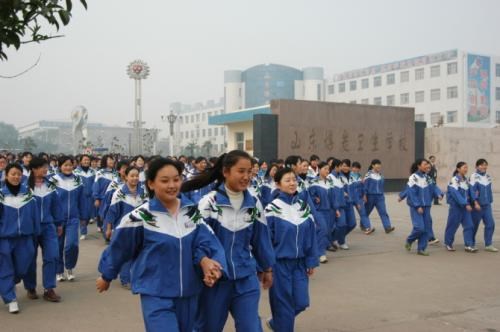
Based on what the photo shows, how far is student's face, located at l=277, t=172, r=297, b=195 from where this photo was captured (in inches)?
192

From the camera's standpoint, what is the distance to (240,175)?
399 centimetres

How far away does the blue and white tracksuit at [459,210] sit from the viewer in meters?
9.69

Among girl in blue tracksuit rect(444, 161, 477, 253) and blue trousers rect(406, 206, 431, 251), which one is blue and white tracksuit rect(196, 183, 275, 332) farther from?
girl in blue tracksuit rect(444, 161, 477, 253)

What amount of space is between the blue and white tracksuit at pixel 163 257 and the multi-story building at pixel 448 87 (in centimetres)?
5688

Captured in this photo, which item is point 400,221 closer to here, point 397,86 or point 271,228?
point 271,228

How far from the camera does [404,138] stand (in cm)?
2492

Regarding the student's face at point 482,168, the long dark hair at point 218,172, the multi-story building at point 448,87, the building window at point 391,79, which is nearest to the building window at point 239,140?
the student's face at point 482,168

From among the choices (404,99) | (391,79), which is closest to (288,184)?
(404,99)

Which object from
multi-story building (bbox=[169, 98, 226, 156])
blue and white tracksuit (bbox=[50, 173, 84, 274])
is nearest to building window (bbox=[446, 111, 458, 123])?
multi-story building (bbox=[169, 98, 226, 156])

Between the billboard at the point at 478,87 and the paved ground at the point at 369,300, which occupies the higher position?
the billboard at the point at 478,87

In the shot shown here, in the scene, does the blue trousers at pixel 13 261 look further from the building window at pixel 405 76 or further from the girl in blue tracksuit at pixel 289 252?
the building window at pixel 405 76

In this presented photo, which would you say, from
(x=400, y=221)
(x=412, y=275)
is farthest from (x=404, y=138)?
(x=412, y=275)

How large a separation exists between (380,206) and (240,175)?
8.60m

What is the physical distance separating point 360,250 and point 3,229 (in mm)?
5884
